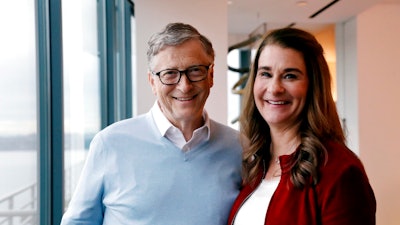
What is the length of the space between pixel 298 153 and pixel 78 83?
182 centimetres

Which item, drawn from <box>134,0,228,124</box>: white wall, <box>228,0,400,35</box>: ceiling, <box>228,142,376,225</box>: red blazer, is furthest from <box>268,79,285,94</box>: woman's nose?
<box>228,0,400,35</box>: ceiling

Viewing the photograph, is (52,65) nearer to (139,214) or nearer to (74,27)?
(74,27)

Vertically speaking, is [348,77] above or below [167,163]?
above

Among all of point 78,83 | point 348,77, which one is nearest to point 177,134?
point 78,83

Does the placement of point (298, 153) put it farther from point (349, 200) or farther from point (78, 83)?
point (78, 83)

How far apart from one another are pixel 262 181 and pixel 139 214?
0.44 meters

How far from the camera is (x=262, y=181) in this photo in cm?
153

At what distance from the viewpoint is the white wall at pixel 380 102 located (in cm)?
538

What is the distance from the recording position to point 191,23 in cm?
405

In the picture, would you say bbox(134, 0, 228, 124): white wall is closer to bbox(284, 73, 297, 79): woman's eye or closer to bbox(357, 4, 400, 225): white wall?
bbox(357, 4, 400, 225): white wall

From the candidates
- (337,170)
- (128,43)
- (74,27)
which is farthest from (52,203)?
(128,43)

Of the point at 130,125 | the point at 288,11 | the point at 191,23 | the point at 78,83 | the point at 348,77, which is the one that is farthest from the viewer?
the point at 348,77

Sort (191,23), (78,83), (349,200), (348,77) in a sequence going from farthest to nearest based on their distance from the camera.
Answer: (348,77)
(191,23)
(78,83)
(349,200)

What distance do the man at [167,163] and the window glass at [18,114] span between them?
37 centimetres
